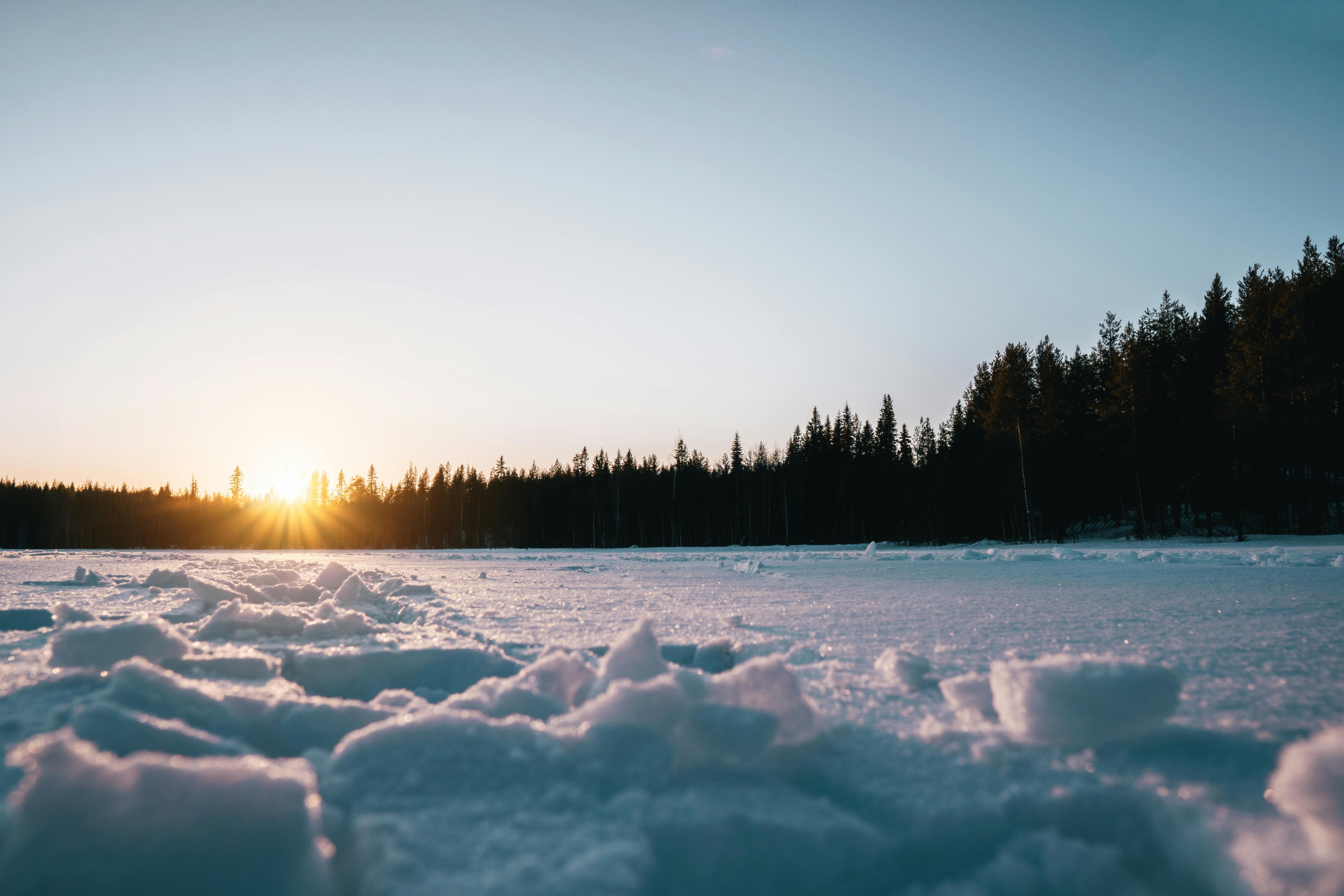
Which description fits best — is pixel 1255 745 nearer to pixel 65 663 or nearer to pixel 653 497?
pixel 65 663

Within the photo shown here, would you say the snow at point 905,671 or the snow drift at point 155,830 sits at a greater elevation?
the snow drift at point 155,830

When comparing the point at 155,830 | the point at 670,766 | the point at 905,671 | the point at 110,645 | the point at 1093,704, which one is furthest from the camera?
the point at 110,645

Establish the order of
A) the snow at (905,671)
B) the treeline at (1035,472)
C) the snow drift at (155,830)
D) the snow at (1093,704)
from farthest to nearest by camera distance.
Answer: the treeline at (1035,472)
the snow at (905,671)
the snow at (1093,704)
the snow drift at (155,830)

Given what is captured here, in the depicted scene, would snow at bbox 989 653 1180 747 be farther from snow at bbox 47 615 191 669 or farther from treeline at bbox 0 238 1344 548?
treeline at bbox 0 238 1344 548

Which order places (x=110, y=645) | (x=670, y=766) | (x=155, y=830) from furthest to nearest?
(x=110, y=645) → (x=670, y=766) → (x=155, y=830)

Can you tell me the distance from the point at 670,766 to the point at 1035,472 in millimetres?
32479

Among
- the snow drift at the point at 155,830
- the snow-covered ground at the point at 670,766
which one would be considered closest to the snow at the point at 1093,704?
the snow-covered ground at the point at 670,766

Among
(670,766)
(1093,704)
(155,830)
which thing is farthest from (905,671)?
(155,830)

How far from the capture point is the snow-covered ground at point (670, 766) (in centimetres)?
65

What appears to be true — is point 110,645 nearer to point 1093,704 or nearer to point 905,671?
point 905,671

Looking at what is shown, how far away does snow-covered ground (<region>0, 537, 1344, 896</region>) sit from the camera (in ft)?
2.14

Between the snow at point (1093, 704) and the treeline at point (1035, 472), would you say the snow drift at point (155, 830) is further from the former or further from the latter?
the treeline at point (1035, 472)

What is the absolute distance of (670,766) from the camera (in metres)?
0.92

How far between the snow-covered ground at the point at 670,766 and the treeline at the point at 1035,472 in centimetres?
2624
